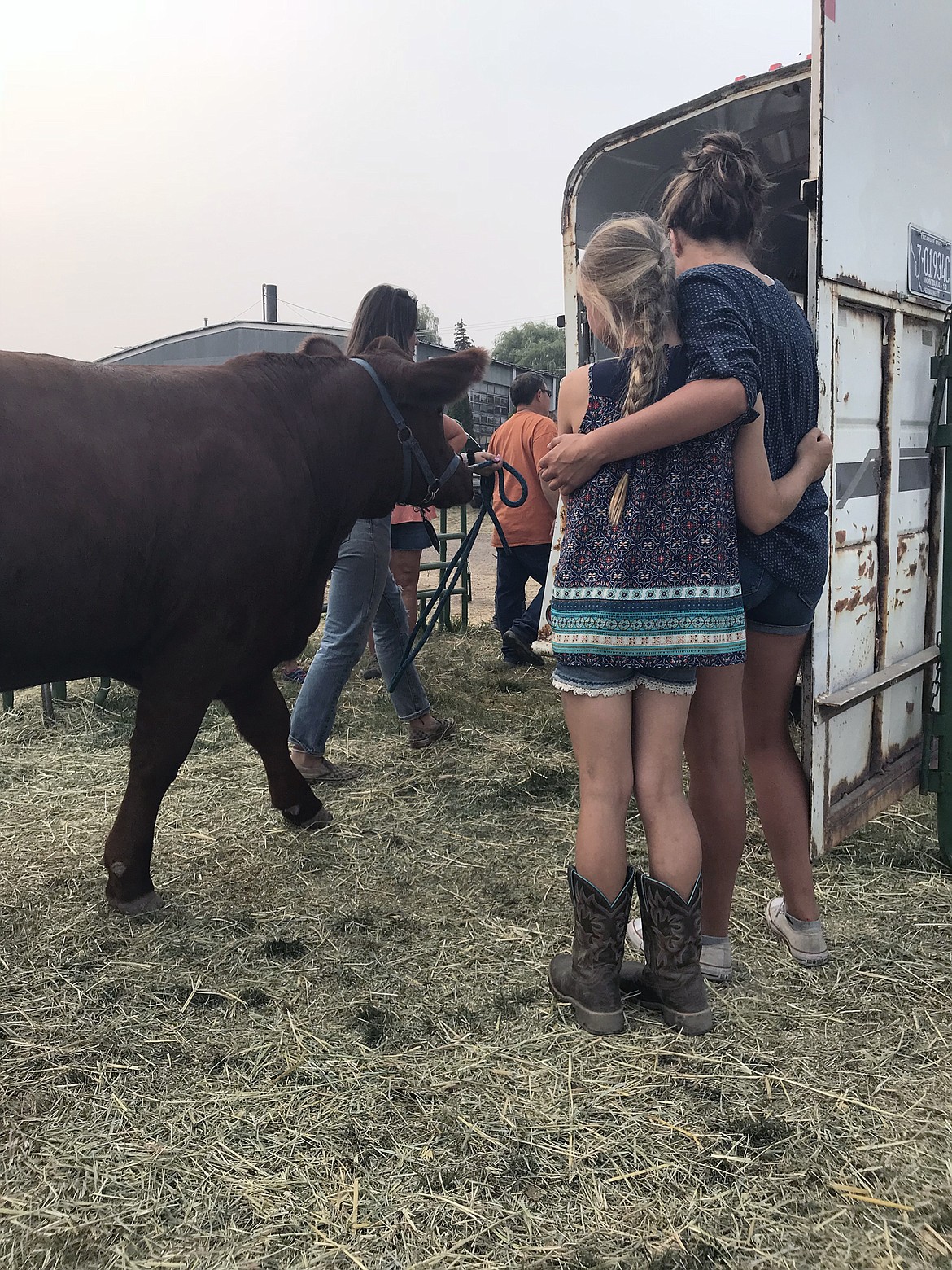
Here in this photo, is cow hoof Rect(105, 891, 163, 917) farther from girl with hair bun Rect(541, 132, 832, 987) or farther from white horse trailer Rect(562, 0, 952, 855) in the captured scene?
white horse trailer Rect(562, 0, 952, 855)

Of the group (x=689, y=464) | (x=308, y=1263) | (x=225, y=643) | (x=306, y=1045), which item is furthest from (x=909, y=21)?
(x=308, y=1263)

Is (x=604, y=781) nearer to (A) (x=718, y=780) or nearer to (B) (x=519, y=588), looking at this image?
(A) (x=718, y=780)

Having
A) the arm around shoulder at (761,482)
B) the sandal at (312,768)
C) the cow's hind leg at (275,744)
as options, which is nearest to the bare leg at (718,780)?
the arm around shoulder at (761,482)

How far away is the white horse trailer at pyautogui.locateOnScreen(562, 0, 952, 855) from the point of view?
2.74m

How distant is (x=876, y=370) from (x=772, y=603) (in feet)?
4.14

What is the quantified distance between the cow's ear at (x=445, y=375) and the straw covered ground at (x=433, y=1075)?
1622 mm

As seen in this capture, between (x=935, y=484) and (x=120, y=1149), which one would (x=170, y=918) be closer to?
(x=120, y=1149)

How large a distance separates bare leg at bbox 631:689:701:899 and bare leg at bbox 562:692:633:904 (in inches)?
1.6

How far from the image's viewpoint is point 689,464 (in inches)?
79.2

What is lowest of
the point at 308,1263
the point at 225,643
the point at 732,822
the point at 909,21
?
the point at 308,1263

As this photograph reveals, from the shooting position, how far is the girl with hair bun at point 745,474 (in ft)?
6.39

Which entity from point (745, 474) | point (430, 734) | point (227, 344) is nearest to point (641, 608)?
point (745, 474)

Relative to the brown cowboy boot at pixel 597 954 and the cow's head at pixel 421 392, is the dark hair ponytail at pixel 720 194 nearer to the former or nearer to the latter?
the cow's head at pixel 421 392

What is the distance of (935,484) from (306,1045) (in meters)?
2.86
